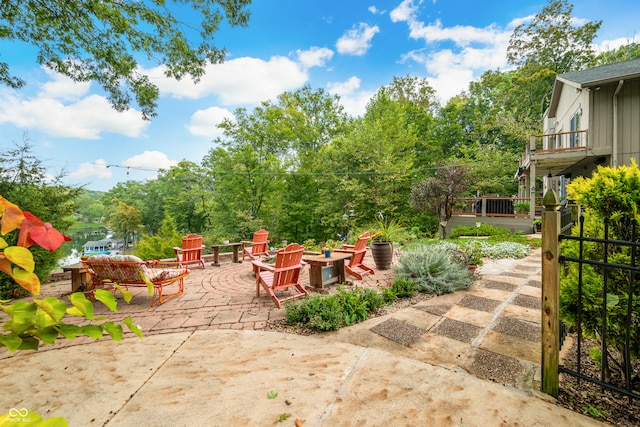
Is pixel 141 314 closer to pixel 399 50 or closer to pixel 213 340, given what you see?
pixel 213 340

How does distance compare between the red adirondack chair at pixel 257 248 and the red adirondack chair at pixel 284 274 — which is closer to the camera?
the red adirondack chair at pixel 284 274

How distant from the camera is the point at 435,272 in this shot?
4648mm

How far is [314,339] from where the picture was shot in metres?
3.08

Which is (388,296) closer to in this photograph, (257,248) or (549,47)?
(257,248)

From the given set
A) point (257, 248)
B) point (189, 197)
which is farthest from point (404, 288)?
point (189, 197)

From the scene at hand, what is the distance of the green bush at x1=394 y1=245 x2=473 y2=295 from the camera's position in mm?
4391

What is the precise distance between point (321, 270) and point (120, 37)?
16.9ft

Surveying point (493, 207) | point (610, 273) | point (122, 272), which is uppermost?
point (493, 207)

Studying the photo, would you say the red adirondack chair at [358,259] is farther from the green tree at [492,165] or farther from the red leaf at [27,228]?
the green tree at [492,165]

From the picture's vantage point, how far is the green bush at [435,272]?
4.39 meters

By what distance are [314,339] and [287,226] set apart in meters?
15.0

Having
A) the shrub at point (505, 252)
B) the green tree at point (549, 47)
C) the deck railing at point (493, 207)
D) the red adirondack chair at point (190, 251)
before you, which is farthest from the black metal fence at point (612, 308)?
the green tree at point (549, 47)

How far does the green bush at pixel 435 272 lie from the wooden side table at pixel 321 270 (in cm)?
99

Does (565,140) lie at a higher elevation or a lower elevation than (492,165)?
higher
